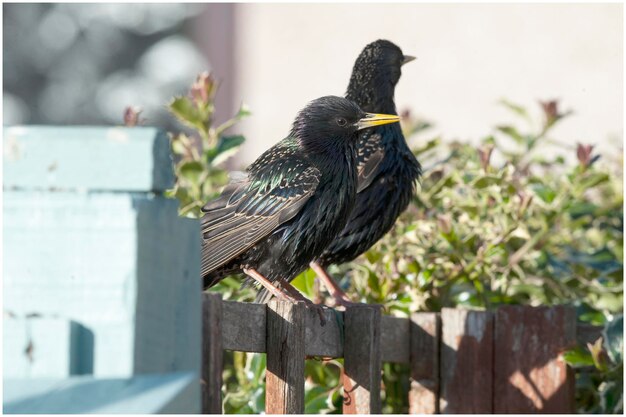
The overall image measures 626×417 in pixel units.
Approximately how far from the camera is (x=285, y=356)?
9.42 feet

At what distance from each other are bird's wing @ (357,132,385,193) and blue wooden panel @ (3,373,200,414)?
8.50ft

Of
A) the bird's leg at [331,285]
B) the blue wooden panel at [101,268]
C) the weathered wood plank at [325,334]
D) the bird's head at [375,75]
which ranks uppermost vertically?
the bird's head at [375,75]

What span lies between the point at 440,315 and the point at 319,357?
655 millimetres

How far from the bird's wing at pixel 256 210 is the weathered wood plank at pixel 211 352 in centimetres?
114

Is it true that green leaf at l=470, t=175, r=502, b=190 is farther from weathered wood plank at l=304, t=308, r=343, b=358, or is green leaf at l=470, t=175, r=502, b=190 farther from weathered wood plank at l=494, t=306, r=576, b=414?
weathered wood plank at l=304, t=308, r=343, b=358

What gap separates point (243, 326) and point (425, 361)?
1335mm

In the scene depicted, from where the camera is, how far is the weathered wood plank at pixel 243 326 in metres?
2.72

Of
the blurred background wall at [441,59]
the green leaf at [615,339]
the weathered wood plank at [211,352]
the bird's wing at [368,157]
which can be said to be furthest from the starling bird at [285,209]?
the blurred background wall at [441,59]

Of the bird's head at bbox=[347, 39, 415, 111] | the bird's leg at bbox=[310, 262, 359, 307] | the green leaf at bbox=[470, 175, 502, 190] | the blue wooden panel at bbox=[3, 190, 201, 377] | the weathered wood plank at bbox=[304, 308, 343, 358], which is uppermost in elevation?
the bird's head at bbox=[347, 39, 415, 111]

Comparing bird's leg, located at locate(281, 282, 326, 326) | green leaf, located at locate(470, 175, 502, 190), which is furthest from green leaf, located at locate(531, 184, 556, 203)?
bird's leg, located at locate(281, 282, 326, 326)

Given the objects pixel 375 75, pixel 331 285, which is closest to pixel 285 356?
pixel 331 285

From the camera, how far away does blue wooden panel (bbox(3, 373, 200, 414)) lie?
1660 millimetres

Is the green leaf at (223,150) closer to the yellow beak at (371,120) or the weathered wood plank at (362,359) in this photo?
the yellow beak at (371,120)

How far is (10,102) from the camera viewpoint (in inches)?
656
